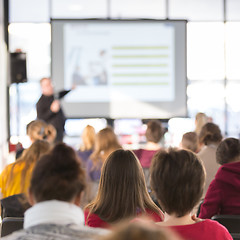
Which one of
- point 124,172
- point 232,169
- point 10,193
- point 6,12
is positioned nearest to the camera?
point 124,172

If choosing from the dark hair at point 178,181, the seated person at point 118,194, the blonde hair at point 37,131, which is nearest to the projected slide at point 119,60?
the blonde hair at point 37,131

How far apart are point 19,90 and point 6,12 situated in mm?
1539

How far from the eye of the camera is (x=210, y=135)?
4.44 m

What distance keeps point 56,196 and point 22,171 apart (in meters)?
2.09

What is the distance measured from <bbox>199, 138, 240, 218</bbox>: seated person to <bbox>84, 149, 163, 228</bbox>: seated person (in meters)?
0.97

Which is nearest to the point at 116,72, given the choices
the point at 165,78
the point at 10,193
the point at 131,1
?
the point at 165,78

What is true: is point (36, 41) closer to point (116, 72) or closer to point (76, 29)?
point (76, 29)

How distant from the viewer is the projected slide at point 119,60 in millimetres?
9055

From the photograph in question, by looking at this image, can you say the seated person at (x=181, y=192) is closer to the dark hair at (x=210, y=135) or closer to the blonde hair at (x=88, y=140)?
the dark hair at (x=210, y=135)

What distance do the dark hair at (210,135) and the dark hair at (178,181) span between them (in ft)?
8.56

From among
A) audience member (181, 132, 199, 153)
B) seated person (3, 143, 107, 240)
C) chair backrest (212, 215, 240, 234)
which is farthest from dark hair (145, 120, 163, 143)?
seated person (3, 143, 107, 240)

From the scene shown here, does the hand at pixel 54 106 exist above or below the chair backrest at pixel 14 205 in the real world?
above

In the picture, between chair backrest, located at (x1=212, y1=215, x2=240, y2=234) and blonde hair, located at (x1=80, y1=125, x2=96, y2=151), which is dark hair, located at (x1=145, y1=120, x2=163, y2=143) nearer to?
blonde hair, located at (x1=80, y1=125, x2=96, y2=151)

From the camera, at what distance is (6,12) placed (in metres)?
9.56
